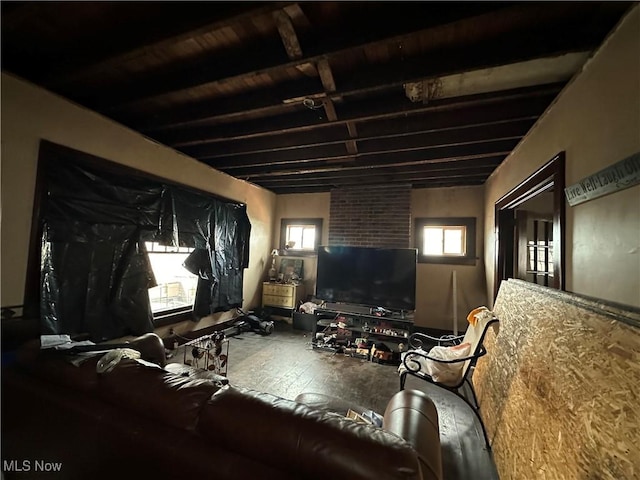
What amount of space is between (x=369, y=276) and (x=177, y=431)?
10.7 feet

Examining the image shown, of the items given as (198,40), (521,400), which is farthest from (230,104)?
(521,400)

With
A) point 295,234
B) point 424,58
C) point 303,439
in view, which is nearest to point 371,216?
point 295,234

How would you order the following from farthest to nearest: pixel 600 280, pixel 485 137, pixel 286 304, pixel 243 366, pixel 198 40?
pixel 286 304 < pixel 243 366 < pixel 485 137 < pixel 198 40 < pixel 600 280

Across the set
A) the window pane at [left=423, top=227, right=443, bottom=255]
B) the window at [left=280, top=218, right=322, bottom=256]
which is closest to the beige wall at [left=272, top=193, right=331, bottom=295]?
the window at [left=280, top=218, right=322, bottom=256]

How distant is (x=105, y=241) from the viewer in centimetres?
253

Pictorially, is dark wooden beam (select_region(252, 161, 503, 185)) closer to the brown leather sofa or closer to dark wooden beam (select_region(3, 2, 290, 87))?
dark wooden beam (select_region(3, 2, 290, 87))

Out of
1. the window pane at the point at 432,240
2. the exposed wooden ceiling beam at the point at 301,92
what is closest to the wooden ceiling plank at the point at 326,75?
the exposed wooden ceiling beam at the point at 301,92

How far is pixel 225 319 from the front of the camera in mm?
4230

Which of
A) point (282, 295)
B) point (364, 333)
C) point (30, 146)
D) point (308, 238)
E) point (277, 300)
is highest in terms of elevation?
point (30, 146)

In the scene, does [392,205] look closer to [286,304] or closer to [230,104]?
[286,304]

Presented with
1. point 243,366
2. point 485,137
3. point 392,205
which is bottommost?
point 243,366

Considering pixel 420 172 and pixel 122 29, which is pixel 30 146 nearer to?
pixel 122 29

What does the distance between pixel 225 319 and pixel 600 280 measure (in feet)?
14.4

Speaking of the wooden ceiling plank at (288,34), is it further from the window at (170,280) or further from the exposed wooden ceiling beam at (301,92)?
the window at (170,280)
